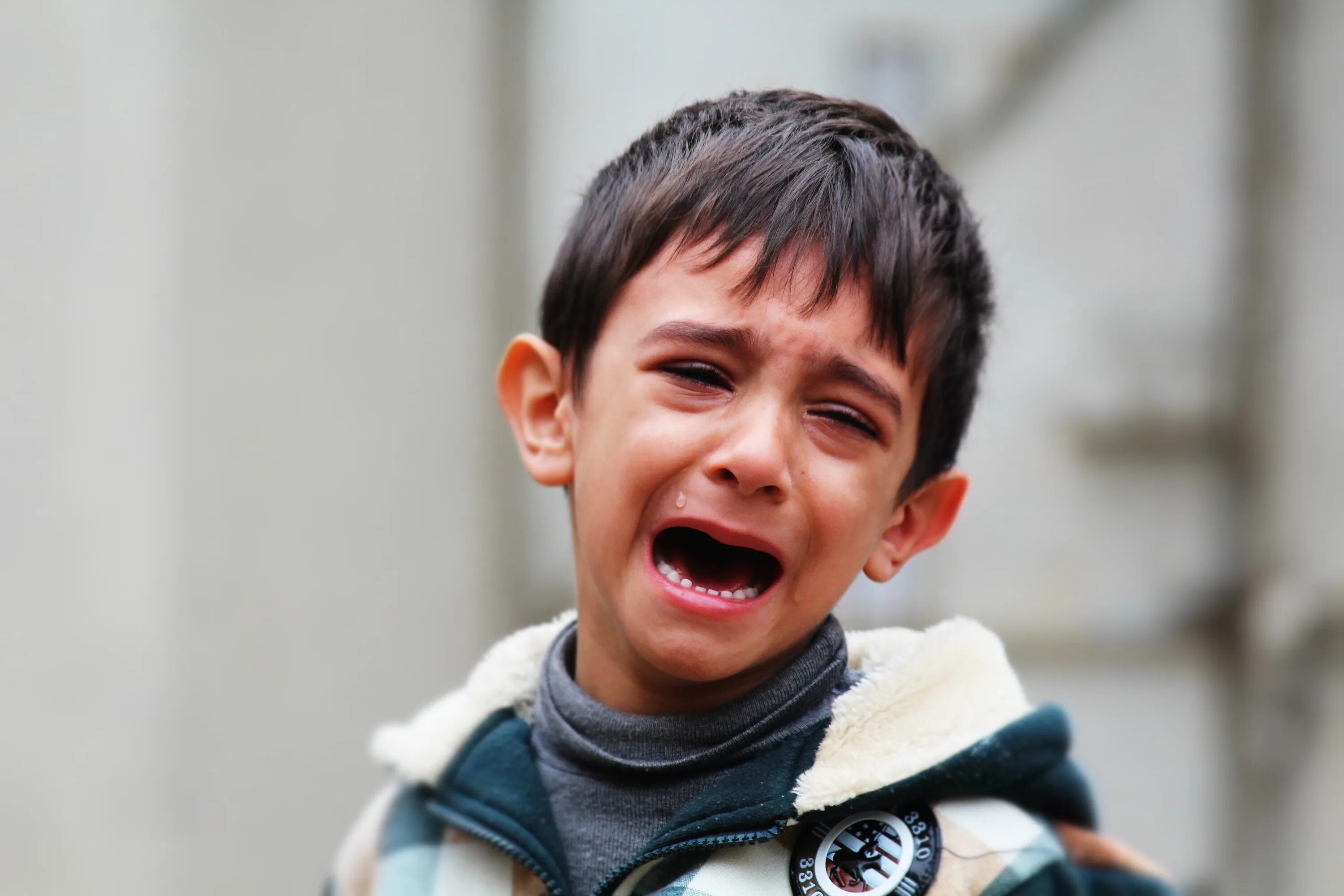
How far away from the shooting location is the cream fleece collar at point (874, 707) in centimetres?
67

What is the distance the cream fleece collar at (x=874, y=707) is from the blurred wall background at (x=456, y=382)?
585 mm

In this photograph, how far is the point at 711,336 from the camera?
65cm

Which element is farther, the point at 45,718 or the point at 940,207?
the point at 45,718

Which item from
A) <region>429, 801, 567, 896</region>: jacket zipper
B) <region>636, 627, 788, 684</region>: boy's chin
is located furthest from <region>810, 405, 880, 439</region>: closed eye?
<region>429, 801, 567, 896</region>: jacket zipper

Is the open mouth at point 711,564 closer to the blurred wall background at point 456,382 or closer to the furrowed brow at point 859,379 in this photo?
the furrowed brow at point 859,379

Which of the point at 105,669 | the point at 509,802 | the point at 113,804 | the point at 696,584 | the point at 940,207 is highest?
→ the point at 940,207

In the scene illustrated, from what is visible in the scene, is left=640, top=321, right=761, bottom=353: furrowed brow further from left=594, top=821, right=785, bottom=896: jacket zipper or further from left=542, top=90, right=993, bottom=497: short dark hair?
left=594, top=821, right=785, bottom=896: jacket zipper

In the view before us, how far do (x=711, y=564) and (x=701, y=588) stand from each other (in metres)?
0.02

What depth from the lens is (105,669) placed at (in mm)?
1505

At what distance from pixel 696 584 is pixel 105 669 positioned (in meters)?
1.06

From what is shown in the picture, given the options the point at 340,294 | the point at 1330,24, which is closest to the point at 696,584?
the point at 340,294

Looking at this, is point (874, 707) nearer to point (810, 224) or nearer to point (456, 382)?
point (810, 224)

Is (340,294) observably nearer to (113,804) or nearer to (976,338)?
(113,804)

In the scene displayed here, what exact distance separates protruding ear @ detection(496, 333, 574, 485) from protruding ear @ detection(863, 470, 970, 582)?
171mm
